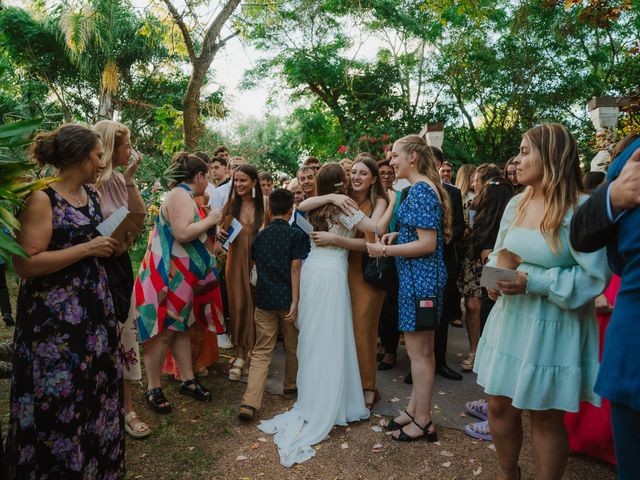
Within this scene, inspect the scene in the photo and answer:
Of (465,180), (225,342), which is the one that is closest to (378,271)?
(225,342)

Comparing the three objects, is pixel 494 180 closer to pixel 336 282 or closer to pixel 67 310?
pixel 336 282

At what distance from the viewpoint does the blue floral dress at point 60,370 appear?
2404 millimetres

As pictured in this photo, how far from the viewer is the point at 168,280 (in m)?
3.99

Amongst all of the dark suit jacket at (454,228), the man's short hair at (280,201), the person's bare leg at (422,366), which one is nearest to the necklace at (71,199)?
the man's short hair at (280,201)

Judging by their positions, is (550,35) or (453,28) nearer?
(550,35)

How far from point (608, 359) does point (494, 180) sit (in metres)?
3.65

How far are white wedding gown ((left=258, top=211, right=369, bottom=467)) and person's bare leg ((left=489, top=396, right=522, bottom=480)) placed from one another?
1373mm

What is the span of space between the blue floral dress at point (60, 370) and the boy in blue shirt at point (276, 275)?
5.53ft

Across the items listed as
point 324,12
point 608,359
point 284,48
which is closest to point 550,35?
point 324,12

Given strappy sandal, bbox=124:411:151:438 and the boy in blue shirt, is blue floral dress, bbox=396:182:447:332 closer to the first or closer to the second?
the boy in blue shirt

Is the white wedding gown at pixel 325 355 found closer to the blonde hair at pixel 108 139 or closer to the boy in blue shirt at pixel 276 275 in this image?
the boy in blue shirt at pixel 276 275

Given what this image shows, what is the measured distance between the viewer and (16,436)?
2398 millimetres

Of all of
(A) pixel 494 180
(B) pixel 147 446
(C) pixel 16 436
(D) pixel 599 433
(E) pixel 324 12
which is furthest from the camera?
(E) pixel 324 12

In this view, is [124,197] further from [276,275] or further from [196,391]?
[196,391]
